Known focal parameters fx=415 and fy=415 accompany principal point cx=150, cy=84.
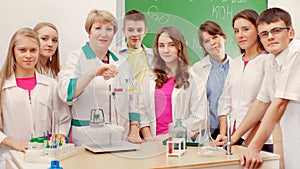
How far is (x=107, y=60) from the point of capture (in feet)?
5.59

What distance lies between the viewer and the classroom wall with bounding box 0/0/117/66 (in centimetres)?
252

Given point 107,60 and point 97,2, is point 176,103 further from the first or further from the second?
point 97,2

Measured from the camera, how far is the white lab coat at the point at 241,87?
98.9 inches

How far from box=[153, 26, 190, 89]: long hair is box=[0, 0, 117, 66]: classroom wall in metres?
0.90

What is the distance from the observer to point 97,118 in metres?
1.71

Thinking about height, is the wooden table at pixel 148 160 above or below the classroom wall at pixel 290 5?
below

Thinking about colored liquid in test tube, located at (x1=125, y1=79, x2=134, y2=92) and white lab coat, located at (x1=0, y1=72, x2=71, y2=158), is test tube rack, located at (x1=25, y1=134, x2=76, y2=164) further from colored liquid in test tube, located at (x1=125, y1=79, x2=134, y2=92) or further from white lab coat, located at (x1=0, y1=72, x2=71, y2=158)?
white lab coat, located at (x1=0, y1=72, x2=71, y2=158)

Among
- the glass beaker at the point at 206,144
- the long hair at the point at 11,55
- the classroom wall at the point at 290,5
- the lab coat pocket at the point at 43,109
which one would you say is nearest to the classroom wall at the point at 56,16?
the long hair at the point at 11,55

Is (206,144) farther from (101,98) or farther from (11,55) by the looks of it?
(11,55)

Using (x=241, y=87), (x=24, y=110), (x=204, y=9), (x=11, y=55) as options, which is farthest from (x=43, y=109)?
(x=204, y=9)

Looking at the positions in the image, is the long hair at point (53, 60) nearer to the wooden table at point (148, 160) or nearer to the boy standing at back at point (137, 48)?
the wooden table at point (148, 160)

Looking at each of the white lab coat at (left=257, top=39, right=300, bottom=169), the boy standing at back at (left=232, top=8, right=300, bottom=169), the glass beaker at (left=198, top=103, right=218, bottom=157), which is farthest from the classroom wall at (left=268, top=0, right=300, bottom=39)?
the glass beaker at (left=198, top=103, right=218, bottom=157)

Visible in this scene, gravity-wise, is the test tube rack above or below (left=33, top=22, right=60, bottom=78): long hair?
below

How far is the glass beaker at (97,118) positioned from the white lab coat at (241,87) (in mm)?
1046
